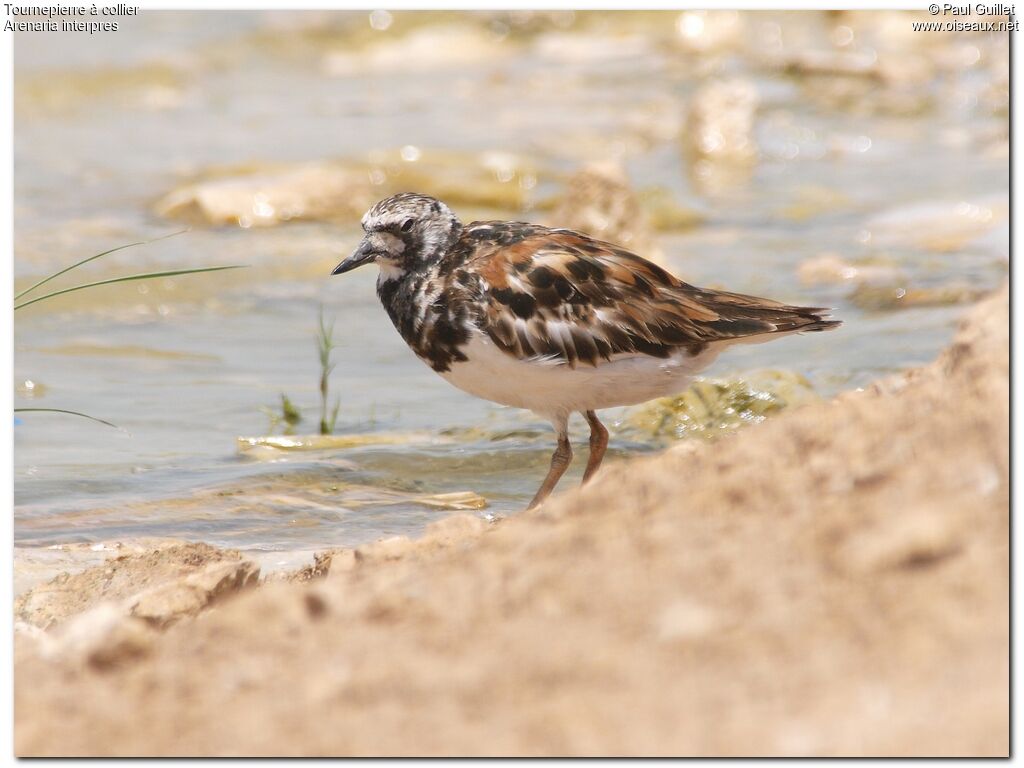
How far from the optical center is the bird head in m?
4.74

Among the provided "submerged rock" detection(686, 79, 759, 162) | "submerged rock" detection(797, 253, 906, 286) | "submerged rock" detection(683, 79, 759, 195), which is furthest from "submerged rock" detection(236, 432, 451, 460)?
"submerged rock" detection(686, 79, 759, 162)

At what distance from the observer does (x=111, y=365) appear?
665cm

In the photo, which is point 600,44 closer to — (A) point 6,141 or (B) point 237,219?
(B) point 237,219

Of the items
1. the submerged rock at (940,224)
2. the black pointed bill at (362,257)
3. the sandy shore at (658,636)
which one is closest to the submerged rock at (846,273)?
the submerged rock at (940,224)

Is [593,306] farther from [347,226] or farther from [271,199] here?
[271,199]

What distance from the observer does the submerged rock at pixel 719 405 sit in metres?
5.53

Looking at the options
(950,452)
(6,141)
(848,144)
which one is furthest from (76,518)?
(848,144)

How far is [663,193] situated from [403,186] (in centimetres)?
198

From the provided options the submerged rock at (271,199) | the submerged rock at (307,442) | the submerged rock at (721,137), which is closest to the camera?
the submerged rock at (307,442)

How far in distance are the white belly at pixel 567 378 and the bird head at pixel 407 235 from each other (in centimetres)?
43

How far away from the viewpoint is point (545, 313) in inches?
177

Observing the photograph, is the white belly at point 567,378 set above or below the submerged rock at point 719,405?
above

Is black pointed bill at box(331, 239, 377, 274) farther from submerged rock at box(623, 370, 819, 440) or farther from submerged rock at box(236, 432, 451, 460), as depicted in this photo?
submerged rock at box(623, 370, 819, 440)

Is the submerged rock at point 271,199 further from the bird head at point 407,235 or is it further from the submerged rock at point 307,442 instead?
the bird head at point 407,235
